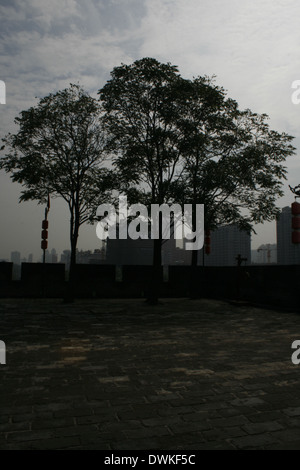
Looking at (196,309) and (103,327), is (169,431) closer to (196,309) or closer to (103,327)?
(103,327)

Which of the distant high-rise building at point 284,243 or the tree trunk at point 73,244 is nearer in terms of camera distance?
the tree trunk at point 73,244

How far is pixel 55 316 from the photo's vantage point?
10.2 m

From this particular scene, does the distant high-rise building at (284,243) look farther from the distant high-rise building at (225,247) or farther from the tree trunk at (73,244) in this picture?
the tree trunk at (73,244)

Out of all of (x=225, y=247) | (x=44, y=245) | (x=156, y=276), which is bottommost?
(x=156, y=276)

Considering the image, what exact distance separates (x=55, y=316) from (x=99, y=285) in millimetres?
6734

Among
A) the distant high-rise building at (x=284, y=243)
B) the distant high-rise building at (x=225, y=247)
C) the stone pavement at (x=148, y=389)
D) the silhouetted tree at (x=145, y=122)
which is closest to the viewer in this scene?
the stone pavement at (x=148, y=389)

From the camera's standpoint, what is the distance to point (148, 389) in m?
3.94

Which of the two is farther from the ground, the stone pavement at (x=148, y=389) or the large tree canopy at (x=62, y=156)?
the large tree canopy at (x=62, y=156)

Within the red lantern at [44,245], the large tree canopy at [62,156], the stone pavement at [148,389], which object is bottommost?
the stone pavement at [148,389]

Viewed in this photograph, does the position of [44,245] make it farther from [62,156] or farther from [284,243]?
[284,243]

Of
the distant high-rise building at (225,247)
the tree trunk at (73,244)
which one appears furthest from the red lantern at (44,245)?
the distant high-rise building at (225,247)

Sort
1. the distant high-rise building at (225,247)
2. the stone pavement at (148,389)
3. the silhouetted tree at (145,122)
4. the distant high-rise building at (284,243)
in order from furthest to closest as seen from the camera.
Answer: the distant high-rise building at (225,247)
the distant high-rise building at (284,243)
the silhouetted tree at (145,122)
the stone pavement at (148,389)

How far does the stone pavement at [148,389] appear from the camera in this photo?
109 inches

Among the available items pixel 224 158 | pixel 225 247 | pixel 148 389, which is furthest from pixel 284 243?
pixel 148 389
